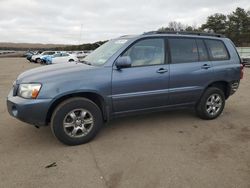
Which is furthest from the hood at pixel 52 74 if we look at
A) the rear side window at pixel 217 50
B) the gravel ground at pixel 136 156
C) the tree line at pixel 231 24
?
the tree line at pixel 231 24

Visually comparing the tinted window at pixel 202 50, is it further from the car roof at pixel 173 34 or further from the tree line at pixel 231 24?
the tree line at pixel 231 24

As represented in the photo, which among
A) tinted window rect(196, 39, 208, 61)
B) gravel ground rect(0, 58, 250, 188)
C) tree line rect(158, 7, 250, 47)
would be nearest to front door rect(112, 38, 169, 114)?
gravel ground rect(0, 58, 250, 188)

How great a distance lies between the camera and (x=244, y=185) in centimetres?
314

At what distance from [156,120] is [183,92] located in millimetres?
893

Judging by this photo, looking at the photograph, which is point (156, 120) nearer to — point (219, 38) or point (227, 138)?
point (227, 138)

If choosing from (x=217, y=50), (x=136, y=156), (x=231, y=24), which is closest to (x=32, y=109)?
(x=136, y=156)

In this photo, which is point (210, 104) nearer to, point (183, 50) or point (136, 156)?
point (183, 50)

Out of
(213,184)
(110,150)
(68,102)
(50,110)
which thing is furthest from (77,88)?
(213,184)

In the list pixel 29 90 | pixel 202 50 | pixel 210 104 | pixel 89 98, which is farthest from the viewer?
pixel 210 104

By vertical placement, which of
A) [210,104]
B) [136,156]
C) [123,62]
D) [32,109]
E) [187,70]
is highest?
[123,62]

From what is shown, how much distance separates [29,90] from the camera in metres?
3.98

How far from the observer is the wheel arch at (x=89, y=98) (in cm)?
410

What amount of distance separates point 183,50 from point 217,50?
37.2 inches

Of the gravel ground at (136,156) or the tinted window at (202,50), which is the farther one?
the tinted window at (202,50)
